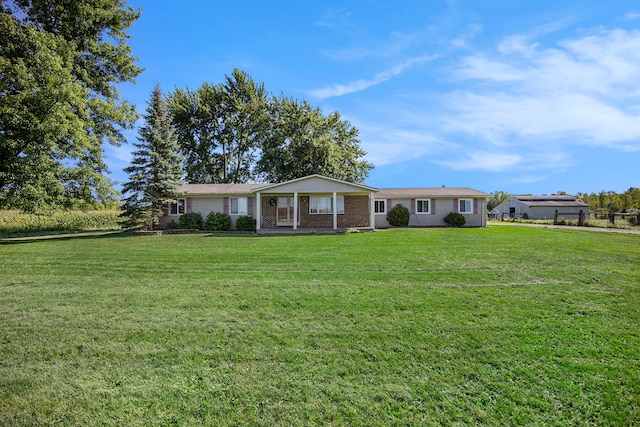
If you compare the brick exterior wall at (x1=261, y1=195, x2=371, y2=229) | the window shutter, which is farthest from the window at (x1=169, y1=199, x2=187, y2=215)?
the brick exterior wall at (x1=261, y1=195, x2=371, y2=229)

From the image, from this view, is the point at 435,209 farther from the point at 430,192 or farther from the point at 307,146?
the point at 307,146

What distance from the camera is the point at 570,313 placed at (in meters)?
4.53

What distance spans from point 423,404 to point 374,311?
1.95 m

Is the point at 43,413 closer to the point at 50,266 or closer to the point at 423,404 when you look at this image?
the point at 423,404

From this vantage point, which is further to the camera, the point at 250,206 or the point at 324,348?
the point at 250,206

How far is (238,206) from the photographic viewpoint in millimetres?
20609

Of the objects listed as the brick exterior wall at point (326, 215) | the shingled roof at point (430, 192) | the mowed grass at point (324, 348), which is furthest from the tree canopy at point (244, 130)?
the mowed grass at point (324, 348)

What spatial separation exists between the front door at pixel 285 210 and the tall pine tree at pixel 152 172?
664cm

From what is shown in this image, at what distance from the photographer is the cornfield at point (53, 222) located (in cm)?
2441

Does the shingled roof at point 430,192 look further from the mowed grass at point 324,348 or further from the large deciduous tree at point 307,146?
the mowed grass at point 324,348

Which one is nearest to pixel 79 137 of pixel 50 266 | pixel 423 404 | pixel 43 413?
pixel 50 266

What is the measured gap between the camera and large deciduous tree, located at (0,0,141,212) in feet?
47.7

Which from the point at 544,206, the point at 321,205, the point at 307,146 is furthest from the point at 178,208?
the point at 544,206

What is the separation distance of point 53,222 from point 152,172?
14.2 m
